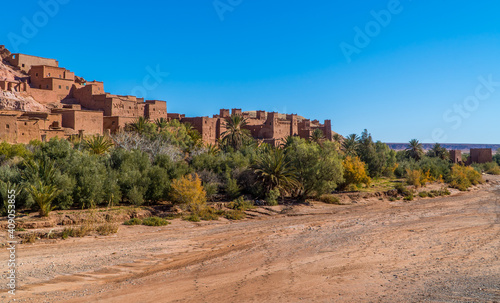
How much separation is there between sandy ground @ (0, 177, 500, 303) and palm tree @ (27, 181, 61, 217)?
2.68 meters

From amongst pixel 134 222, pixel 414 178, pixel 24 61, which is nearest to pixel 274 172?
pixel 134 222

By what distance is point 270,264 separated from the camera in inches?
410

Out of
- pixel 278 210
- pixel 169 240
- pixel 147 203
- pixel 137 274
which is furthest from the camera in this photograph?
pixel 278 210

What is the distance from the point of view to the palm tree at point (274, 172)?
21.9 m

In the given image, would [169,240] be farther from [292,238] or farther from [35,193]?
[35,193]

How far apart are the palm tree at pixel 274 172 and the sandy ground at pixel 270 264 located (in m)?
4.61

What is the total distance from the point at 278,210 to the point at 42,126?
1873cm

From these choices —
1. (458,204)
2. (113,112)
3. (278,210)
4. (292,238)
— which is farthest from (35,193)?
(458,204)

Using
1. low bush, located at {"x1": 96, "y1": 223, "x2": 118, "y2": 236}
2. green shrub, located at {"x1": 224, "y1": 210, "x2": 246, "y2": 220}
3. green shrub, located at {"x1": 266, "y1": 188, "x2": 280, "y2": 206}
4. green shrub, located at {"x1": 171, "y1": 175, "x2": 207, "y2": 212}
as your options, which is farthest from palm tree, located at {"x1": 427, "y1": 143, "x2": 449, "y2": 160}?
low bush, located at {"x1": 96, "y1": 223, "x2": 118, "y2": 236}

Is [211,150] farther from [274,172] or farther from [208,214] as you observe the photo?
[208,214]

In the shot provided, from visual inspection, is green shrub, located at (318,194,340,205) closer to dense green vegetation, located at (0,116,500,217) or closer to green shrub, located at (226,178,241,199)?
dense green vegetation, located at (0,116,500,217)

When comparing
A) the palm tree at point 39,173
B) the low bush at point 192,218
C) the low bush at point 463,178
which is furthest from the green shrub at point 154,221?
the low bush at point 463,178

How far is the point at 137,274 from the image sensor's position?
9.48m

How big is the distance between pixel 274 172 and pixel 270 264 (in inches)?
465
